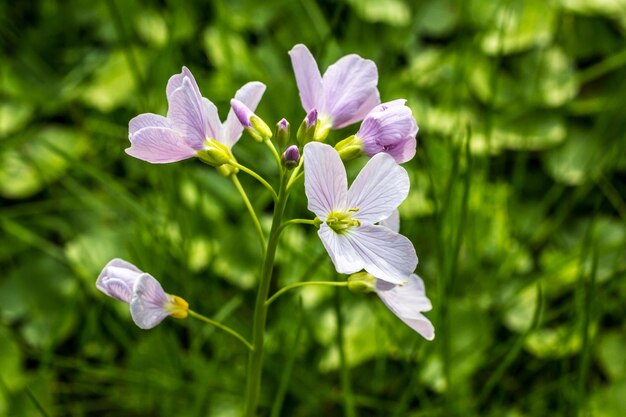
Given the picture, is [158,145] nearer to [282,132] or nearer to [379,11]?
[282,132]

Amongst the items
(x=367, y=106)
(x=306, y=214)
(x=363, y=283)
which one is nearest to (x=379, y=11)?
(x=306, y=214)

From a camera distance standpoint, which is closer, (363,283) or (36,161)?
(363,283)

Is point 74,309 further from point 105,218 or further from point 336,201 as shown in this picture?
point 336,201

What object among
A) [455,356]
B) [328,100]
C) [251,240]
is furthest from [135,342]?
[328,100]

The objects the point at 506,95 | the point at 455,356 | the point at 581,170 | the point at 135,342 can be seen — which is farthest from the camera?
the point at 506,95

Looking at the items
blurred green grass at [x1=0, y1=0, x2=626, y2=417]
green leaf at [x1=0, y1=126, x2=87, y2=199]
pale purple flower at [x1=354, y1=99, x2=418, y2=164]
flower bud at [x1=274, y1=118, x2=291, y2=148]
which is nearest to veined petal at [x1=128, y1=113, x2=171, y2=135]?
flower bud at [x1=274, y1=118, x2=291, y2=148]

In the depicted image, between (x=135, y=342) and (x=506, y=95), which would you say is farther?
(x=506, y=95)
